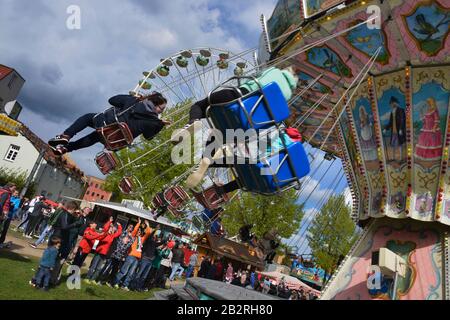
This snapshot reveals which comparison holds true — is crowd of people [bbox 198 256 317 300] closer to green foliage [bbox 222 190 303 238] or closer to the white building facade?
green foliage [bbox 222 190 303 238]

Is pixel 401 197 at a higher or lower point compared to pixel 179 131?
higher

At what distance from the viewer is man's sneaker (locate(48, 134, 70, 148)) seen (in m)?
5.06

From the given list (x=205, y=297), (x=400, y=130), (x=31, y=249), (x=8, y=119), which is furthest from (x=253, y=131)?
(x=8, y=119)

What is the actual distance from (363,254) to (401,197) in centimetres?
137

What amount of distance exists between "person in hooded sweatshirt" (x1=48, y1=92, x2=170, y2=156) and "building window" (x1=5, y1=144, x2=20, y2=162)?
132ft

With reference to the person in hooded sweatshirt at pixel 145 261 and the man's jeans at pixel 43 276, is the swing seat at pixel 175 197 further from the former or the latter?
the person in hooded sweatshirt at pixel 145 261

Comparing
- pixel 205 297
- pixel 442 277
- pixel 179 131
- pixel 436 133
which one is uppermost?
pixel 436 133

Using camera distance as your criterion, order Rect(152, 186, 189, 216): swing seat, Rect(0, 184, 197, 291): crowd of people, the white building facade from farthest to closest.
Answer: the white building facade → Rect(152, 186, 189, 216): swing seat → Rect(0, 184, 197, 291): crowd of people

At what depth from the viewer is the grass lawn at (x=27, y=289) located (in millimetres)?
6266

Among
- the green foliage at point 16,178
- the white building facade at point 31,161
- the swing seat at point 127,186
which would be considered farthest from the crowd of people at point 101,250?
the white building facade at point 31,161

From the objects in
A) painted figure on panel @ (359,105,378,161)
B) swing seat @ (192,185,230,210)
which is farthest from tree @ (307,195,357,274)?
swing seat @ (192,185,230,210)

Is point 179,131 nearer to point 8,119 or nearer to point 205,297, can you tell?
point 205,297

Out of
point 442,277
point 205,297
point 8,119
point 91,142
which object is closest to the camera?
point 205,297

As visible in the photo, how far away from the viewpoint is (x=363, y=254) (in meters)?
8.06
